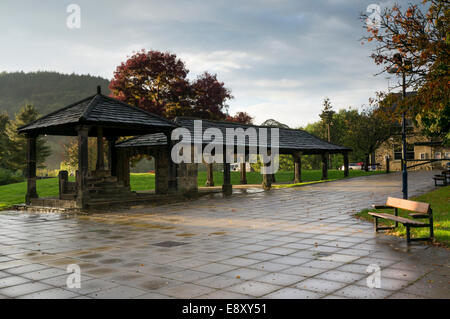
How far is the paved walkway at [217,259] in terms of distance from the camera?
4992mm

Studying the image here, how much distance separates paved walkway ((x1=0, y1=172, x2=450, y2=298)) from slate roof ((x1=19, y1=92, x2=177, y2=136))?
4714 mm

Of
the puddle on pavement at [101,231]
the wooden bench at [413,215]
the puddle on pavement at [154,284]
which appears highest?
the wooden bench at [413,215]

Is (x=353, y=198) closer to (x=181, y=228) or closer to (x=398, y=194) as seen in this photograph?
(x=398, y=194)

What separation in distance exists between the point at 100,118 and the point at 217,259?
1036cm

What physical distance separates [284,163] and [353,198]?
4634 centimetres

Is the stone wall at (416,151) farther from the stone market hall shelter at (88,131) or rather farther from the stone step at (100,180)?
the stone step at (100,180)

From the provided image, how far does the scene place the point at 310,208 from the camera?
14195mm

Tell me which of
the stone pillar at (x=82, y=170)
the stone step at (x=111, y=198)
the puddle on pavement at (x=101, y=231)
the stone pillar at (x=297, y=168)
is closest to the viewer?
the puddle on pavement at (x=101, y=231)

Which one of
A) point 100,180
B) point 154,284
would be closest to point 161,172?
point 100,180

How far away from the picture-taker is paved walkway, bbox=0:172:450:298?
4.99 metres

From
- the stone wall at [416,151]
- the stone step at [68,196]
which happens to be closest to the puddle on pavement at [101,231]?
the stone step at [68,196]

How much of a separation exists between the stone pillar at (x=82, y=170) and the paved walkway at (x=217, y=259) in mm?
2716

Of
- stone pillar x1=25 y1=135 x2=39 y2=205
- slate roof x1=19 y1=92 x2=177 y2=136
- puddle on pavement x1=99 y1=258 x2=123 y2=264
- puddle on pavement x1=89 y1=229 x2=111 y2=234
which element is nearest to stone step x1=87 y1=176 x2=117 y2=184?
slate roof x1=19 y1=92 x2=177 y2=136

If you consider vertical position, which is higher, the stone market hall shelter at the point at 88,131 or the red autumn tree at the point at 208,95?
the red autumn tree at the point at 208,95
